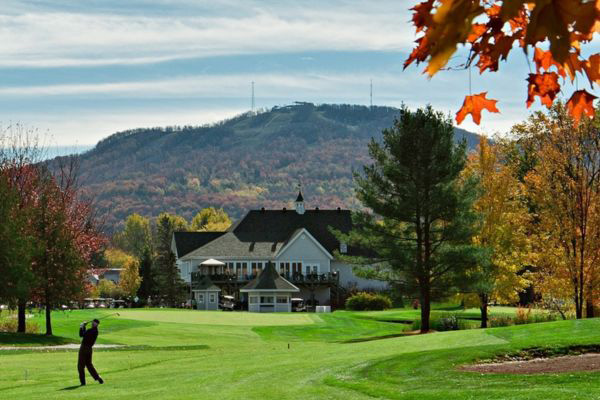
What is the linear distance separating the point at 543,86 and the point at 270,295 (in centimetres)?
7545

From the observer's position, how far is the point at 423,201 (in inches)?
1783

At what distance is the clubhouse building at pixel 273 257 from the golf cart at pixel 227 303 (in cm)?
106

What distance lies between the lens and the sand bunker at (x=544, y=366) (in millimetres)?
19562

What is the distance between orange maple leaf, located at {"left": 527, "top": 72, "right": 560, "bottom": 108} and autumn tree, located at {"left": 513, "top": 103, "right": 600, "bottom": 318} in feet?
114

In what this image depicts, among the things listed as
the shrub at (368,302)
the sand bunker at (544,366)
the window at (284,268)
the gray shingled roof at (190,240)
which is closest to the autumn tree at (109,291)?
the gray shingled roof at (190,240)

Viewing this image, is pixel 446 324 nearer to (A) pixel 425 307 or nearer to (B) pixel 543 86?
(A) pixel 425 307

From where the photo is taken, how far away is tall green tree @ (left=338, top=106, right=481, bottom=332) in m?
45.0

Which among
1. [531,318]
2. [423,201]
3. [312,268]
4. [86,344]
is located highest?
[423,201]

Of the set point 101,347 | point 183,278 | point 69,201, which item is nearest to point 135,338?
point 101,347

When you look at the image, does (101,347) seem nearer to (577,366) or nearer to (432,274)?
(432,274)

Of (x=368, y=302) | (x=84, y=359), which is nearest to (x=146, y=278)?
(x=368, y=302)

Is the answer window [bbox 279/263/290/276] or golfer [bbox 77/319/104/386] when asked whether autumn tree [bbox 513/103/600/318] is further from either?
window [bbox 279/263/290/276]

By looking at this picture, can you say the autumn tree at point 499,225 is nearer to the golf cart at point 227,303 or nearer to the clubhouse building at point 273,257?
the golf cart at point 227,303

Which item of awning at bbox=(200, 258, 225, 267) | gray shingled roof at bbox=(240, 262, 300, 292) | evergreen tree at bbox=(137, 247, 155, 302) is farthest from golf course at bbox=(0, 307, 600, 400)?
evergreen tree at bbox=(137, 247, 155, 302)
